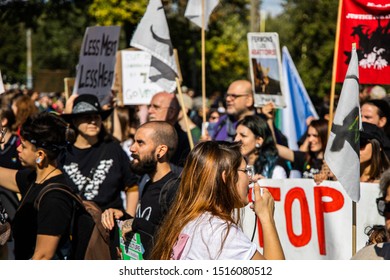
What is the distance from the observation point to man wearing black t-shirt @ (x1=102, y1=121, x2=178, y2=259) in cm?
533

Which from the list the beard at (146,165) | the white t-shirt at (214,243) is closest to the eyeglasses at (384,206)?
the white t-shirt at (214,243)

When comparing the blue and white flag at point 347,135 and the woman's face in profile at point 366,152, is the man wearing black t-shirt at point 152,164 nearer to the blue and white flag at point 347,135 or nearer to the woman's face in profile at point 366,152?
the blue and white flag at point 347,135

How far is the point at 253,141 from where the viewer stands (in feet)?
24.4

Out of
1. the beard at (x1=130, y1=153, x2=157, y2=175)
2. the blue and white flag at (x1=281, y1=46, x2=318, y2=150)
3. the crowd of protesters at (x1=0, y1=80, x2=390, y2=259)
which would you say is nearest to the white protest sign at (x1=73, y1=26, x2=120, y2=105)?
the crowd of protesters at (x1=0, y1=80, x2=390, y2=259)

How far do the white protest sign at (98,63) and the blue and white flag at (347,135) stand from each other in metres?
4.76

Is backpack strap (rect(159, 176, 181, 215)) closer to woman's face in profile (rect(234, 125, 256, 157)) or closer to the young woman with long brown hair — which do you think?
the young woman with long brown hair

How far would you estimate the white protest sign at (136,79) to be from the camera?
1135cm

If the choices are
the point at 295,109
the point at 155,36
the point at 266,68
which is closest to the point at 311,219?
the point at 155,36

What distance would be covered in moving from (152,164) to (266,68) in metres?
4.50

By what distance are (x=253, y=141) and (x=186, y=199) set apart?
3.49 m

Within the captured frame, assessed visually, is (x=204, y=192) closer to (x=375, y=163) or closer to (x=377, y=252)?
(x=377, y=252)

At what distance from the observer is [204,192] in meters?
3.95

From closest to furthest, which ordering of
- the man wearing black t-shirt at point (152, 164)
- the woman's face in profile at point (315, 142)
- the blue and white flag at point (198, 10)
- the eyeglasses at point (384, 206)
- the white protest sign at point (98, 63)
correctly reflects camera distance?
1. the eyeglasses at point (384, 206)
2. the man wearing black t-shirt at point (152, 164)
3. the woman's face in profile at point (315, 142)
4. the blue and white flag at point (198, 10)
5. the white protest sign at point (98, 63)

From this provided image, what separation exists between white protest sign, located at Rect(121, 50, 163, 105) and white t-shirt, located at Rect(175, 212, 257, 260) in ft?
23.7
